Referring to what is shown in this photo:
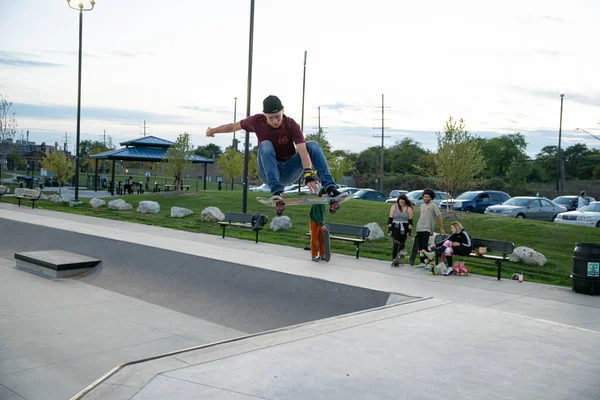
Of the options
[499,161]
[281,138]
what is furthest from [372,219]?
[499,161]

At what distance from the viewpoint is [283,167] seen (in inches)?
316

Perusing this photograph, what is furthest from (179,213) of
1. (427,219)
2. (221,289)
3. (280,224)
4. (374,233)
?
(427,219)

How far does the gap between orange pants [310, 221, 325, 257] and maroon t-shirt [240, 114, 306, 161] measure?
4.90 m

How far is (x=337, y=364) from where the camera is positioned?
520 cm

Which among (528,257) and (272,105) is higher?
(272,105)

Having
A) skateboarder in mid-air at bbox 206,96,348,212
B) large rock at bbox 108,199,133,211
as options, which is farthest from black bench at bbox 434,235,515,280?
large rock at bbox 108,199,133,211

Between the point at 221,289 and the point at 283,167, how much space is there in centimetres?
347

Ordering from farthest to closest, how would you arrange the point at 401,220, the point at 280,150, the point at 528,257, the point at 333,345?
the point at 528,257 → the point at 401,220 → the point at 280,150 → the point at 333,345

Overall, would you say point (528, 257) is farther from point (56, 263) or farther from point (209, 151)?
point (209, 151)

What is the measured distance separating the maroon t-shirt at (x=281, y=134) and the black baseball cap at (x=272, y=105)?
6.8 inches

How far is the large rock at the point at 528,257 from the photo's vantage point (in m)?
13.2

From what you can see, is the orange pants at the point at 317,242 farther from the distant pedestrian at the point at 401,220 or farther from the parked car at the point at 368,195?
the parked car at the point at 368,195

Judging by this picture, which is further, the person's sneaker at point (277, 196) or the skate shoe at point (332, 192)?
the skate shoe at point (332, 192)

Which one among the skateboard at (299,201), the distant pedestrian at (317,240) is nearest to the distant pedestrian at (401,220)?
the distant pedestrian at (317,240)
